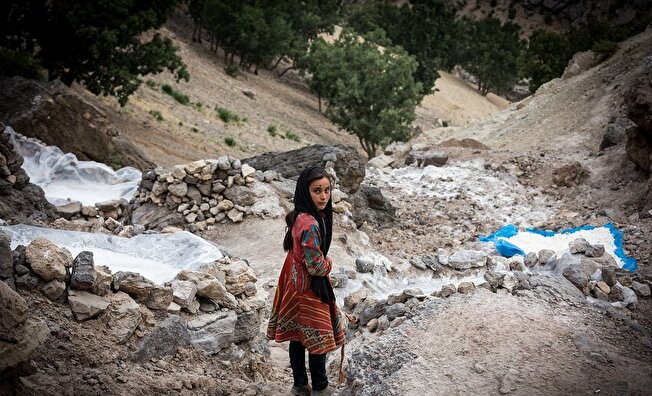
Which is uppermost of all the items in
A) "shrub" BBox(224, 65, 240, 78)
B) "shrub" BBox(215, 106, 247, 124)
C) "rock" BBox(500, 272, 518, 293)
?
"rock" BBox(500, 272, 518, 293)

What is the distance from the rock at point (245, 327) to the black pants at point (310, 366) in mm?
862

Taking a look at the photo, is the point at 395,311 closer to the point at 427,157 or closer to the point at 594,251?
the point at 594,251

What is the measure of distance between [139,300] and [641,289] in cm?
469

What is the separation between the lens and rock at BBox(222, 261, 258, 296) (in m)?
5.14

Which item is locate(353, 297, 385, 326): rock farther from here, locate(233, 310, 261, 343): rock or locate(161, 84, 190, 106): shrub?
locate(161, 84, 190, 106): shrub

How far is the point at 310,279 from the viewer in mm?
3855

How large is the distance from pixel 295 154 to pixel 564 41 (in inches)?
983

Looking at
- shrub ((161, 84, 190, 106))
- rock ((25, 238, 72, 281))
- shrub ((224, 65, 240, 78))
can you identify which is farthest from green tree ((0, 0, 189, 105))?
shrub ((224, 65, 240, 78))

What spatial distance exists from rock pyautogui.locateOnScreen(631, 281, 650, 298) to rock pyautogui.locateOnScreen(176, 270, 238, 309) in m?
3.91

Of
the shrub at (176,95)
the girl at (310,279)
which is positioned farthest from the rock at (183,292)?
the shrub at (176,95)

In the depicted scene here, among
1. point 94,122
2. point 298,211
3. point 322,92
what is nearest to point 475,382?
point 298,211

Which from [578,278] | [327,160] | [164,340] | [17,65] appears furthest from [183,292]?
[17,65]

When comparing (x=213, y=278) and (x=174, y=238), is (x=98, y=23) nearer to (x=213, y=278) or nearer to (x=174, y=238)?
(x=174, y=238)

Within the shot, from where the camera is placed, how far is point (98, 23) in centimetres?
1452
